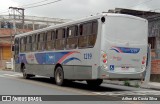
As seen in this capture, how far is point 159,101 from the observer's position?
43.5 feet

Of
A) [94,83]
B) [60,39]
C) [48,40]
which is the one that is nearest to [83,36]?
[60,39]

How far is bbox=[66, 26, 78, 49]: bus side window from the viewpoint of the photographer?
1805cm

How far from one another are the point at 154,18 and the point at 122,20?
39.7ft

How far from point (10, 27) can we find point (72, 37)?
58599 millimetres

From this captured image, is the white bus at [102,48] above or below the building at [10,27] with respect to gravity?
below

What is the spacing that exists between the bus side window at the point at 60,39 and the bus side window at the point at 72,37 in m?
0.57

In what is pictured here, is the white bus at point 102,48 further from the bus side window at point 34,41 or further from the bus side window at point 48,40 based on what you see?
the bus side window at point 34,41

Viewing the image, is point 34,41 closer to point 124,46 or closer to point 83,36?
point 83,36

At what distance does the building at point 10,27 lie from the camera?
6412cm

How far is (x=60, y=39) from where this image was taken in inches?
774

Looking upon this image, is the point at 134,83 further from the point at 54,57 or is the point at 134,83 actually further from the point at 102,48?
the point at 102,48

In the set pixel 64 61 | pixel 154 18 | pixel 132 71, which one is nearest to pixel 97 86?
pixel 64 61

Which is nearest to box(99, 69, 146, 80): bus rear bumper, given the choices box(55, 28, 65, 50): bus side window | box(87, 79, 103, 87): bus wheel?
box(87, 79, 103, 87): bus wheel

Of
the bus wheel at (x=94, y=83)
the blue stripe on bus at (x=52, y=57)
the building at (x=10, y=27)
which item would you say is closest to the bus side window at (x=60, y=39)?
Result: the blue stripe on bus at (x=52, y=57)
